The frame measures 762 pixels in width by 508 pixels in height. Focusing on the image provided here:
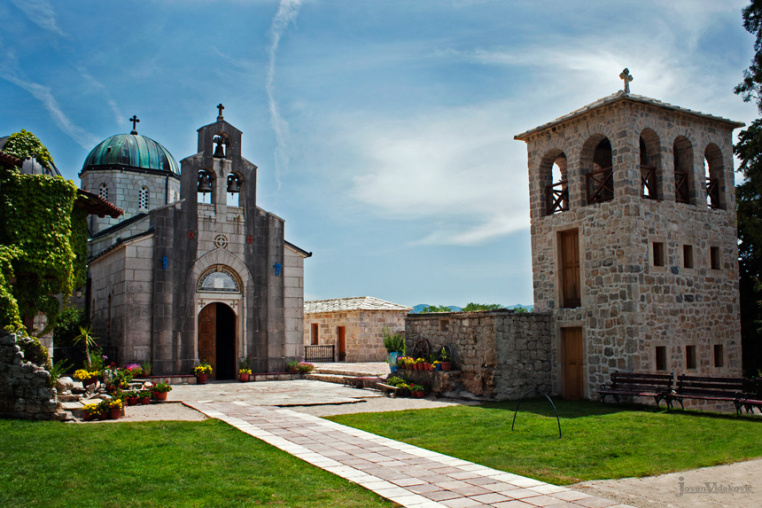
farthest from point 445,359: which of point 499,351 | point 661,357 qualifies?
point 661,357

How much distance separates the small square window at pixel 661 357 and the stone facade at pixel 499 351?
277 cm

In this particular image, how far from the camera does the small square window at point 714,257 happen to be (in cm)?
1684

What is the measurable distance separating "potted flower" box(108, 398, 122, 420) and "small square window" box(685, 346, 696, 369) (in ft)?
45.9

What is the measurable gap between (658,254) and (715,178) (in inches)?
151

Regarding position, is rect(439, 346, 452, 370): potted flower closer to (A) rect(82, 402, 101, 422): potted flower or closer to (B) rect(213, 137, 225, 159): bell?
(A) rect(82, 402, 101, 422): potted flower

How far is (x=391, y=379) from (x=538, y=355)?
425 cm

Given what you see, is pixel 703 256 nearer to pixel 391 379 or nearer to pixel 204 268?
pixel 391 379

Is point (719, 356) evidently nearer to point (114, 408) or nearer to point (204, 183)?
point (114, 408)

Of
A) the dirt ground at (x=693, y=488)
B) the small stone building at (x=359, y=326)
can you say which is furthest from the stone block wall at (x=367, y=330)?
the dirt ground at (x=693, y=488)

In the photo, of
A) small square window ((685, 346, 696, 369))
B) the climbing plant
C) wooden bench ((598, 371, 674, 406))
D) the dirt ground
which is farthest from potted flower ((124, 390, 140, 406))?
small square window ((685, 346, 696, 369))

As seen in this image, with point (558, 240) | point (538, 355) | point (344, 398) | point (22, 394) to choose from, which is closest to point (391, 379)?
point (344, 398)

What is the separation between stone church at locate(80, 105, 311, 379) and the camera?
20.0 meters

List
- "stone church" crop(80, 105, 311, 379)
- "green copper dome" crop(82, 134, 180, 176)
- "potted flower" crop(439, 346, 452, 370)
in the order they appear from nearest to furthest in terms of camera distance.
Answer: "potted flower" crop(439, 346, 452, 370)
"stone church" crop(80, 105, 311, 379)
"green copper dome" crop(82, 134, 180, 176)

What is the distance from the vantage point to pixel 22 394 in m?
11.2
